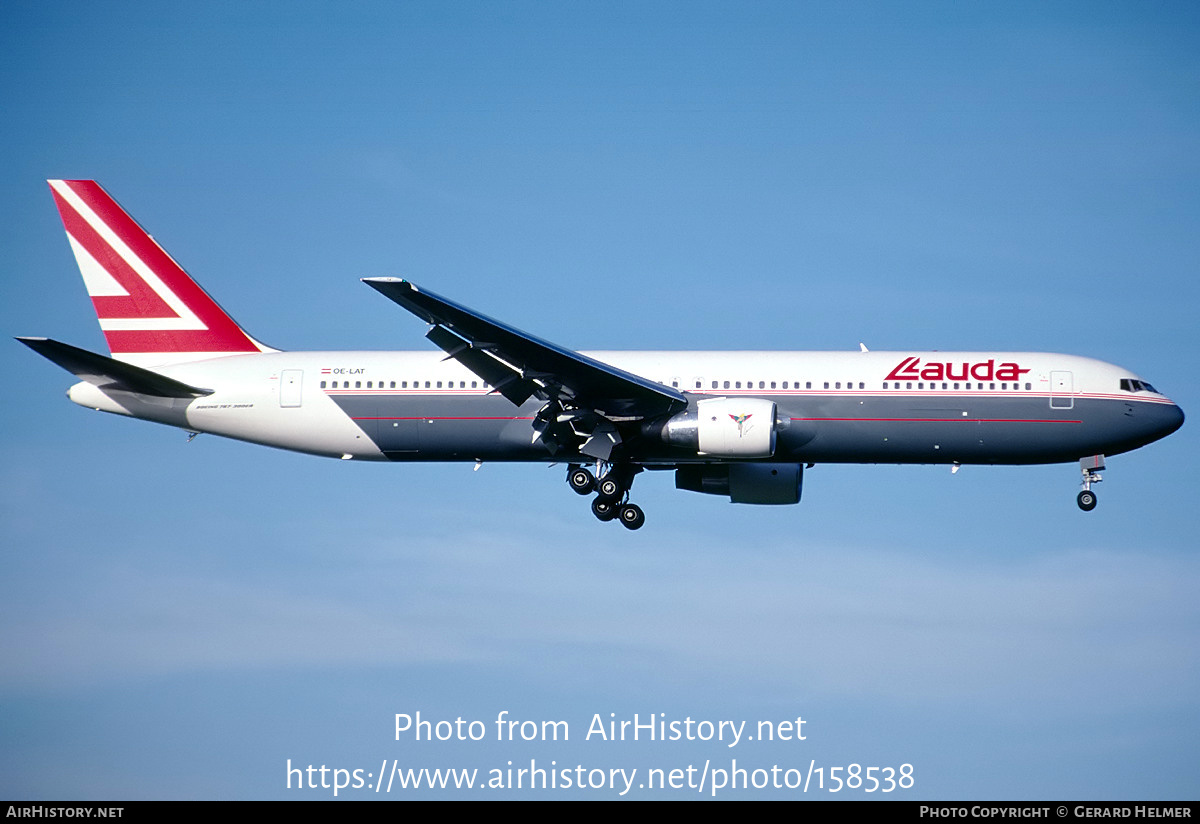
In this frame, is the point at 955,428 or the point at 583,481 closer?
the point at 955,428

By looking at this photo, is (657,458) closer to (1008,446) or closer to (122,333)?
(1008,446)

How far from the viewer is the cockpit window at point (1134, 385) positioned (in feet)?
121

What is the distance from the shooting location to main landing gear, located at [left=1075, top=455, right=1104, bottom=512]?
37125 millimetres

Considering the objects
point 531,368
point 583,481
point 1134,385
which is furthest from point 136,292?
point 1134,385

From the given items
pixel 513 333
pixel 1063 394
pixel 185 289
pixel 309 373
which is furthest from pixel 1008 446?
pixel 185 289

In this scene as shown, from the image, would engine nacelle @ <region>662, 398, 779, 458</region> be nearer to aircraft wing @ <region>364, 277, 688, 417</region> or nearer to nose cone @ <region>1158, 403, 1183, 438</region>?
aircraft wing @ <region>364, 277, 688, 417</region>

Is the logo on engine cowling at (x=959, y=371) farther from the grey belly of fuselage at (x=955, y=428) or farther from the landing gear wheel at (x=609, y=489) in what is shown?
the landing gear wheel at (x=609, y=489)

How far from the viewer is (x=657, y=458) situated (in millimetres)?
37562

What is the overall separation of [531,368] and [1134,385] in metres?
15.2

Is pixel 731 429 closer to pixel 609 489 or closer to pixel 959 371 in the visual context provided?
pixel 609 489

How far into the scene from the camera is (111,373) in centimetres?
3800
